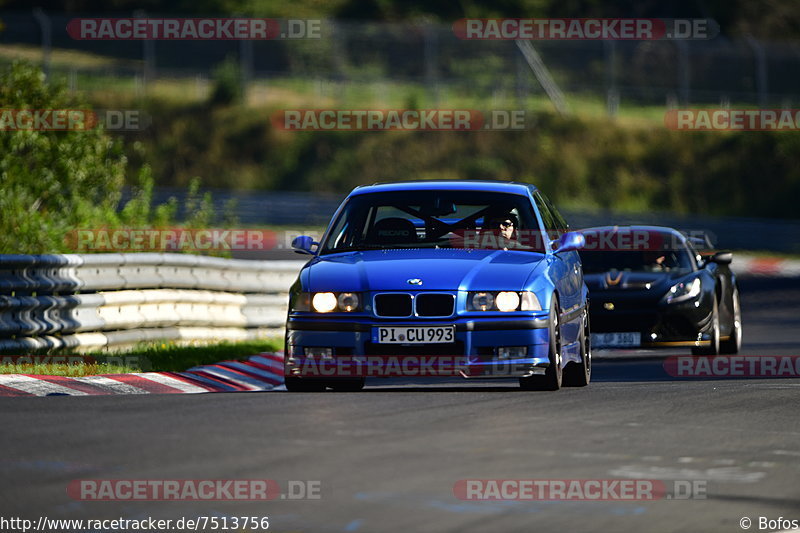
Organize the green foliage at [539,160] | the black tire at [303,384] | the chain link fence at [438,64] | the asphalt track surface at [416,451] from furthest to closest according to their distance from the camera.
→ 1. the green foliage at [539,160]
2. the chain link fence at [438,64]
3. the black tire at [303,384]
4. the asphalt track surface at [416,451]

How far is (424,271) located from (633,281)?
608 cm

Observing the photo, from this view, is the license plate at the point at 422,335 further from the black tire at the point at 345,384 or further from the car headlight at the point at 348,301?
the black tire at the point at 345,384

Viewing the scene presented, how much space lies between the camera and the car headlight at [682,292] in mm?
16547

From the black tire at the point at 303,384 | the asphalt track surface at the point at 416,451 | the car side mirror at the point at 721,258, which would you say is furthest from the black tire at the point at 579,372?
the car side mirror at the point at 721,258

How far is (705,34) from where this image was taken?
54.8m

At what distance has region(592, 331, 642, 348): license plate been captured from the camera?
16500mm

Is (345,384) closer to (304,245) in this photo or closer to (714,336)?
(304,245)

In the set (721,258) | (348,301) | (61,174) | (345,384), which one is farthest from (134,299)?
(721,258)

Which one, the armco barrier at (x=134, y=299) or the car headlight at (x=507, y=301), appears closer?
the car headlight at (x=507, y=301)

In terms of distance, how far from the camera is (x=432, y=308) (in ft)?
36.3

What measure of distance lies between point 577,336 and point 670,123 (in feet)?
122

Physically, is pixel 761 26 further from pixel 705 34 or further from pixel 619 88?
pixel 619 88

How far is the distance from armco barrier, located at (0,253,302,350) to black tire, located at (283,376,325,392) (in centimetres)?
293

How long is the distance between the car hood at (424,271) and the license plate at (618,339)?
497 cm
